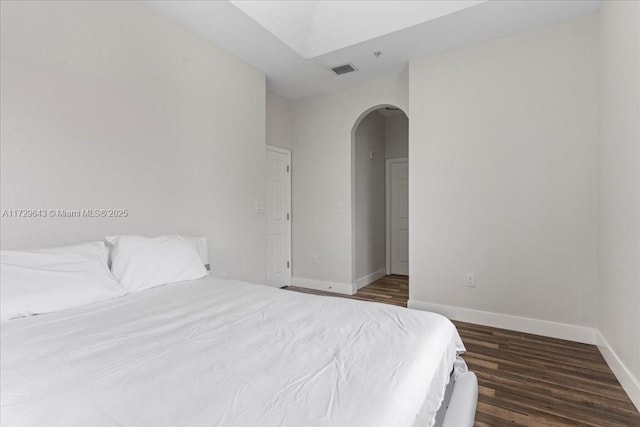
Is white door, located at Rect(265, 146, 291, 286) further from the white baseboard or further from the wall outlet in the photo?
the wall outlet

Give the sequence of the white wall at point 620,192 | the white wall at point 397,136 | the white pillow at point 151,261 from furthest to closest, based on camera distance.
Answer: the white wall at point 397,136
the white pillow at point 151,261
the white wall at point 620,192

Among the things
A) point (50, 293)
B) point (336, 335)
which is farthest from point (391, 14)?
point (50, 293)

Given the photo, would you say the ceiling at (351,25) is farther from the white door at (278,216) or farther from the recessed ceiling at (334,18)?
the white door at (278,216)

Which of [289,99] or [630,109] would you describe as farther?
[289,99]

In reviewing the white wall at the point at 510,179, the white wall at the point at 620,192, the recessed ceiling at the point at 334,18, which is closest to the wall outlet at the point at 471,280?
the white wall at the point at 510,179

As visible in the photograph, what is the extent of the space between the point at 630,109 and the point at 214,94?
319cm

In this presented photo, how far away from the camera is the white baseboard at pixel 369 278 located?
4.43 meters

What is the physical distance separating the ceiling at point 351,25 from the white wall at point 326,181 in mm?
613

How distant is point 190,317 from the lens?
1490 millimetres

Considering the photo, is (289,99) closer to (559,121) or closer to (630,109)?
(559,121)

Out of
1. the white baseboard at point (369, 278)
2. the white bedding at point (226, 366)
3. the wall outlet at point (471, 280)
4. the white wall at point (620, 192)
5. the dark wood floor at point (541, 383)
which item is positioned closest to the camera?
the white bedding at point (226, 366)

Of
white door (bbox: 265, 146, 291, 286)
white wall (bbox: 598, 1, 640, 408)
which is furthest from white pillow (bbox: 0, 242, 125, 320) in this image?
white wall (bbox: 598, 1, 640, 408)

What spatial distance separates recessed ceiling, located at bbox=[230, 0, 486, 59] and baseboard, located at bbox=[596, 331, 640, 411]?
9.07 ft

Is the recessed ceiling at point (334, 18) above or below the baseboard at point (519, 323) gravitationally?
above
